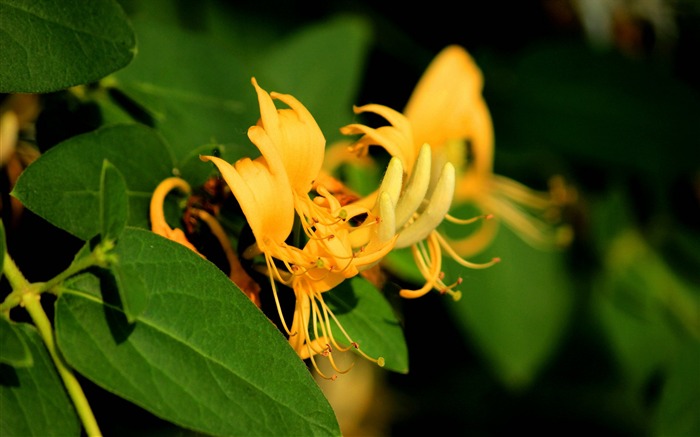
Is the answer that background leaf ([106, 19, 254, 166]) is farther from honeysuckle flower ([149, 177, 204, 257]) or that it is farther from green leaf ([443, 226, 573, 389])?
green leaf ([443, 226, 573, 389])

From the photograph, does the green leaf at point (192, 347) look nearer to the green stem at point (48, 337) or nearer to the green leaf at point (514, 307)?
the green stem at point (48, 337)

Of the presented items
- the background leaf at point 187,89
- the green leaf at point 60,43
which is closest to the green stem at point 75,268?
the green leaf at point 60,43

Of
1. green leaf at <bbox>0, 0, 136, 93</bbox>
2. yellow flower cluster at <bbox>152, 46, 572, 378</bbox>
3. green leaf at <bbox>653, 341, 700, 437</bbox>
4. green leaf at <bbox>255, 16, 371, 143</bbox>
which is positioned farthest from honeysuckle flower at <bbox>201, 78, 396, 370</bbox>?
green leaf at <bbox>653, 341, 700, 437</bbox>

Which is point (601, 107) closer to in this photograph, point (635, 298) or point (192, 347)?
point (635, 298)

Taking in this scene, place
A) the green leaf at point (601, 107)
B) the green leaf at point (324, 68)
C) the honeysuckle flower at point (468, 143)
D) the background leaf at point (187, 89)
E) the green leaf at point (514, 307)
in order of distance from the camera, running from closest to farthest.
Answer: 1. the background leaf at point (187, 89)
2. the honeysuckle flower at point (468, 143)
3. the green leaf at point (324, 68)
4. the green leaf at point (514, 307)
5. the green leaf at point (601, 107)

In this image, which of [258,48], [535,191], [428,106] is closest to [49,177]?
[428,106]

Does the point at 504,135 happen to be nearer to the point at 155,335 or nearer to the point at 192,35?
the point at 192,35
